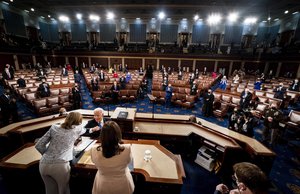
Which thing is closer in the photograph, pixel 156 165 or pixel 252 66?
pixel 156 165

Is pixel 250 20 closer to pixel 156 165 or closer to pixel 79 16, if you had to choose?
pixel 79 16

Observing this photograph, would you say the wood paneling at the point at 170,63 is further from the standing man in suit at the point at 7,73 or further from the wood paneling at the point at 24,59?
the wood paneling at the point at 24,59

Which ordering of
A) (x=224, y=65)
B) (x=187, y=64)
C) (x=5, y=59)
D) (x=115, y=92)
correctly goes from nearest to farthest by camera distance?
(x=115, y=92)
(x=5, y=59)
(x=224, y=65)
(x=187, y=64)

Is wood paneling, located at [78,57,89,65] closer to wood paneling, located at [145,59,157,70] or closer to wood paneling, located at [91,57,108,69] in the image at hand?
wood paneling, located at [91,57,108,69]

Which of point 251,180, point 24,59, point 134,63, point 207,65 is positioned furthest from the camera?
point 134,63

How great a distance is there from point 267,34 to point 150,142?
25.6 m

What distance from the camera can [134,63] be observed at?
2039 centimetres

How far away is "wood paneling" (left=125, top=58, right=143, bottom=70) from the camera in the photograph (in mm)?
20236

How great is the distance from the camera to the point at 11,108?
20.3ft

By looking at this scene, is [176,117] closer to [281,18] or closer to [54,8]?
[54,8]

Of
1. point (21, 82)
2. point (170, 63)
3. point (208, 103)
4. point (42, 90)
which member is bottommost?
point (208, 103)

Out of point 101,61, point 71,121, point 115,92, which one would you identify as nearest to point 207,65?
point 101,61

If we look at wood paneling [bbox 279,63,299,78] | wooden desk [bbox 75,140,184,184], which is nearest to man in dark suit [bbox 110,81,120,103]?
wooden desk [bbox 75,140,184,184]

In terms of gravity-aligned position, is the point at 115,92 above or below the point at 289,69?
below
